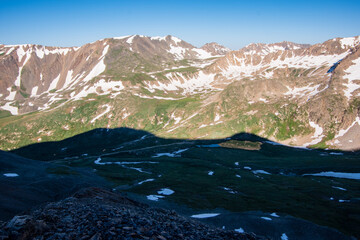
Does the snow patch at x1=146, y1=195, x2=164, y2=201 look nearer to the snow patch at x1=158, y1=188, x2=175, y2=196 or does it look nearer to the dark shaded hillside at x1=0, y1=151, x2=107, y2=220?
the snow patch at x1=158, y1=188, x2=175, y2=196

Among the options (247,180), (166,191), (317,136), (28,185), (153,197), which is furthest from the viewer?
(317,136)

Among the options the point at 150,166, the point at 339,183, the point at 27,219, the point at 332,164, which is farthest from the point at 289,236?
the point at 332,164

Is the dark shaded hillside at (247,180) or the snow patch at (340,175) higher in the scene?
the dark shaded hillside at (247,180)

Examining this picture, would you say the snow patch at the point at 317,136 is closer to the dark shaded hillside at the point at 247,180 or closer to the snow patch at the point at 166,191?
the dark shaded hillside at the point at 247,180

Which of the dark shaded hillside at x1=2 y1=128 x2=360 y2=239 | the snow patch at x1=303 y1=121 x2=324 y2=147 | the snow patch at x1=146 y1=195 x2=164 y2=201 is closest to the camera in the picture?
the dark shaded hillside at x1=2 y1=128 x2=360 y2=239

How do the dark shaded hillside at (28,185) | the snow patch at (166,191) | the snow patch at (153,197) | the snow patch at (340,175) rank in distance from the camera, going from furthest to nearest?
the snow patch at (340,175) → the snow patch at (166,191) → the snow patch at (153,197) → the dark shaded hillside at (28,185)

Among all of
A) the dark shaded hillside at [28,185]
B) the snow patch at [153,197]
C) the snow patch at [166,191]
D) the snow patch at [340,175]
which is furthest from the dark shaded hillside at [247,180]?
the dark shaded hillside at [28,185]

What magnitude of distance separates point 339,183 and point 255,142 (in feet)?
288

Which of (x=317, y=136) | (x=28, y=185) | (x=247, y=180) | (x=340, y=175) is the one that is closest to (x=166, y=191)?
(x=28, y=185)

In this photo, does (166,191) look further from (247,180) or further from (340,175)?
(340,175)

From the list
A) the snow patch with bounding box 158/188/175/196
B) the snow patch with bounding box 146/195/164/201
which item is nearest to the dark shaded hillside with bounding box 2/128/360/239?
the snow patch with bounding box 146/195/164/201

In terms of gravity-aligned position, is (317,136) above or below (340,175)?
above

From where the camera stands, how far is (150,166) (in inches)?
5197

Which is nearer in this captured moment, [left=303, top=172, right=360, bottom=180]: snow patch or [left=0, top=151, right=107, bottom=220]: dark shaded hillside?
[left=0, top=151, right=107, bottom=220]: dark shaded hillside
